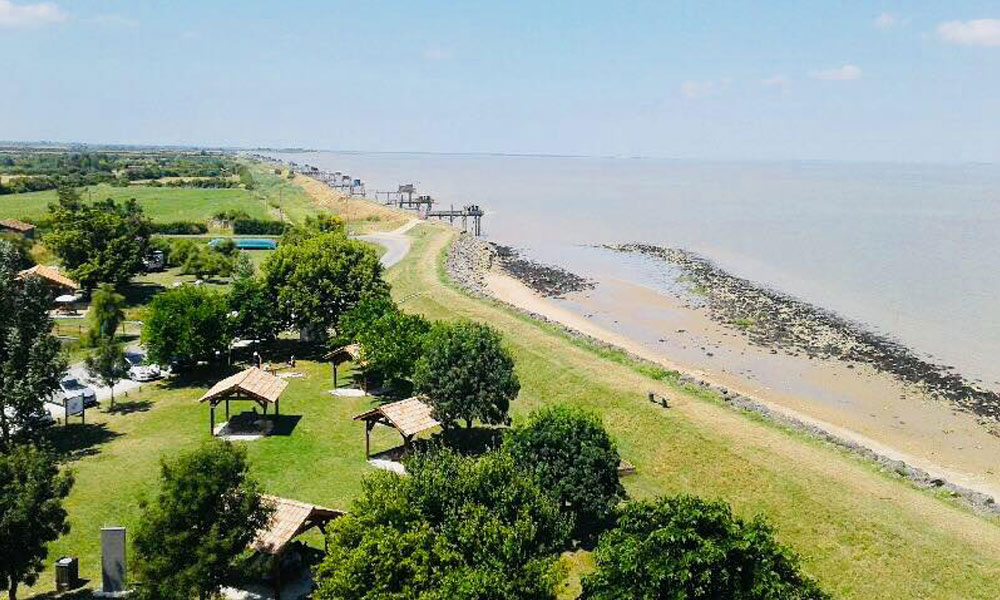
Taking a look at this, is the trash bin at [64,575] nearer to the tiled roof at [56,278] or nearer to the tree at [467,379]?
the tree at [467,379]

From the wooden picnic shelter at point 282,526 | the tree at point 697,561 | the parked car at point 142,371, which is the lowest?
the parked car at point 142,371

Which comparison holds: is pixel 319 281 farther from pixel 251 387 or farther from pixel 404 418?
pixel 404 418

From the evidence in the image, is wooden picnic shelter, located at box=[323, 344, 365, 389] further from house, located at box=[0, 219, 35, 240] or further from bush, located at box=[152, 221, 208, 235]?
bush, located at box=[152, 221, 208, 235]

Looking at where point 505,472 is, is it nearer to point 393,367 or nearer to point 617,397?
point 393,367

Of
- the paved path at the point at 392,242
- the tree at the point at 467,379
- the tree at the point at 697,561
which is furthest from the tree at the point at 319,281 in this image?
the tree at the point at 697,561

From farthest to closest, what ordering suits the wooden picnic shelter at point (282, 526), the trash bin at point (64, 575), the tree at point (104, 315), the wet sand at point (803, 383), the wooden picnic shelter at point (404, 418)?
the tree at point (104, 315)
the wet sand at point (803, 383)
the wooden picnic shelter at point (404, 418)
the trash bin at point (64, 575)
the wooden picnic shelter at point (282, 526)

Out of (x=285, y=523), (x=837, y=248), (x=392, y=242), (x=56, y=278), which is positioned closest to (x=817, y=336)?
(x=285, y=523)
